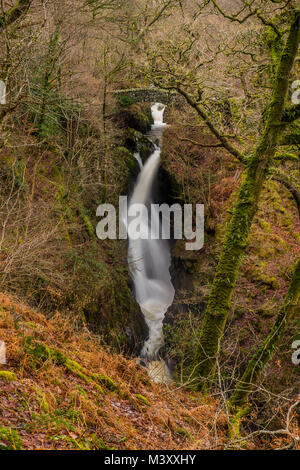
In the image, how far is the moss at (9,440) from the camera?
2271 millimetres

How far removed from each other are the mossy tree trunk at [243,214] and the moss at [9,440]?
3518 millimetres

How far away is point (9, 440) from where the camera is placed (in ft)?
7.60

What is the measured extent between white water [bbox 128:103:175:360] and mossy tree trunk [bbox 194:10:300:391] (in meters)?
7.41

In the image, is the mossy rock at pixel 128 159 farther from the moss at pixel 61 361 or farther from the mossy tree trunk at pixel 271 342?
the moss at pixel 61 361

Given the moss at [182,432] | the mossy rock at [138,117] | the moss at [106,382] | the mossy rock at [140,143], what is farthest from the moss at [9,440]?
the mossy rock at [138,117]

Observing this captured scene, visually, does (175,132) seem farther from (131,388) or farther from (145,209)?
(131,388)

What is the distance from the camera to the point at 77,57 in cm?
1409

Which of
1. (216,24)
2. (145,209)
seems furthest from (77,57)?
(145,209)

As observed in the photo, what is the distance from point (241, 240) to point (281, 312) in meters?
1.89

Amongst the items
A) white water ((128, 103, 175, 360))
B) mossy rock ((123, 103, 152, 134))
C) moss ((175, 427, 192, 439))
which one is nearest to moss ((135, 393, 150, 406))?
moss ((175, 427, 192, 439))

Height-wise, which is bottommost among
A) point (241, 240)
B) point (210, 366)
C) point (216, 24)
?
point (210, 366)

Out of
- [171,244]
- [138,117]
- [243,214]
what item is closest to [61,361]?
[243,214]

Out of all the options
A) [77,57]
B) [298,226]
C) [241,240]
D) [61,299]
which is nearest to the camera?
[241,240]

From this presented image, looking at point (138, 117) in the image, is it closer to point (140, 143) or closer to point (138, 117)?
point (138, 117)
